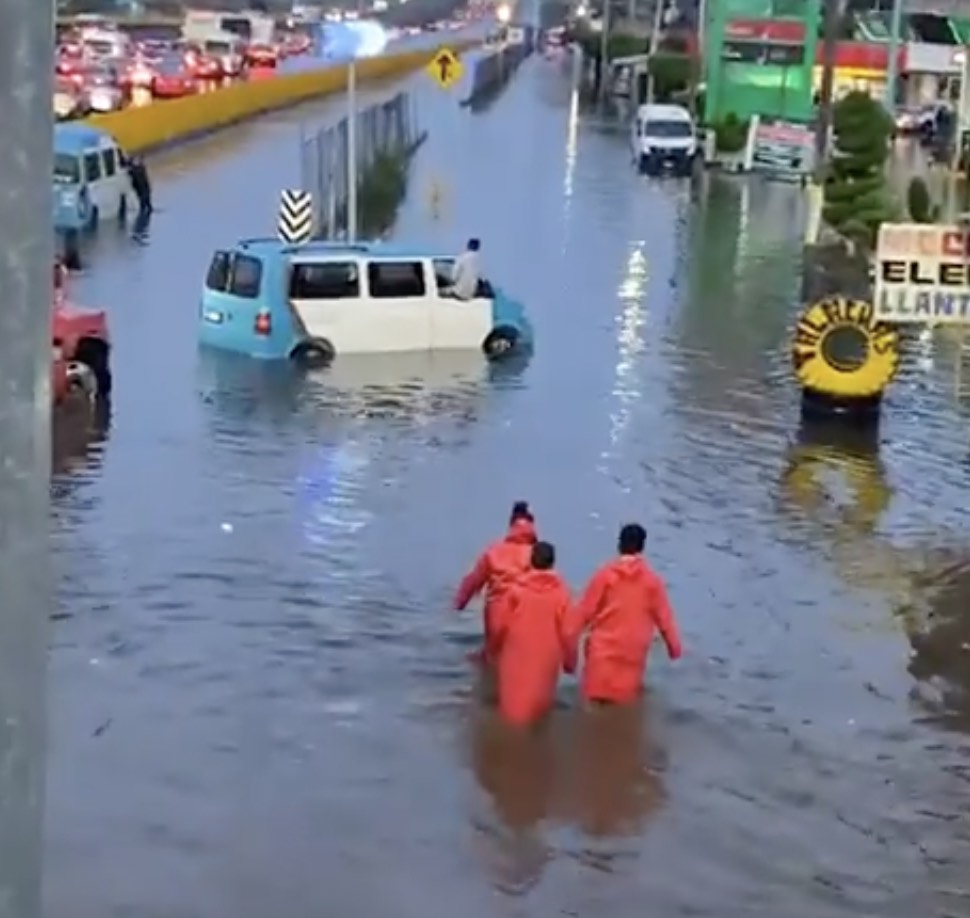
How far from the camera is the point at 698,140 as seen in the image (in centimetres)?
5812

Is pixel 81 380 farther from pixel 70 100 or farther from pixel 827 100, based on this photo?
pixel 70 100

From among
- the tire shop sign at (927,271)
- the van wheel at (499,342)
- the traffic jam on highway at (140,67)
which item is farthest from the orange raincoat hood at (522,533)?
the traffic jam on highway at (140,67)

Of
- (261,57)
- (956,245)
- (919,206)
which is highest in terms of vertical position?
(956,245)

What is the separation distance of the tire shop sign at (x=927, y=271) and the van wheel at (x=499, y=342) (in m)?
6.59

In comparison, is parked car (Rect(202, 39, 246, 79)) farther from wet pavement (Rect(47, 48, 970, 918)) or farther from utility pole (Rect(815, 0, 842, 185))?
wet pavement (Rect(47, 48, 970, 918))

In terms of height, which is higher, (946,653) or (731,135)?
(946,653)

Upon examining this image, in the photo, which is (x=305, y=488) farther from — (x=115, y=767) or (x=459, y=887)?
(x=459, y=887)

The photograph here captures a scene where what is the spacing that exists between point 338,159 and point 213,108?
19.6 meters

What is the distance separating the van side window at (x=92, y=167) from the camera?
121ft

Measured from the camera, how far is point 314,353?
24.6 m

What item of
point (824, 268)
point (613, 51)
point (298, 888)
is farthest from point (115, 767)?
point (613, 51)

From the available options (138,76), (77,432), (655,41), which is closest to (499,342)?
(77,432)

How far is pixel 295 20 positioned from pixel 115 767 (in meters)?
137

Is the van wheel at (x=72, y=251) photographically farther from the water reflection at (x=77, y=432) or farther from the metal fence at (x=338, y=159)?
the water reflection at (x=77, y=432)
